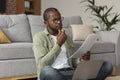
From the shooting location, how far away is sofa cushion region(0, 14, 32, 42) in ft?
11.4

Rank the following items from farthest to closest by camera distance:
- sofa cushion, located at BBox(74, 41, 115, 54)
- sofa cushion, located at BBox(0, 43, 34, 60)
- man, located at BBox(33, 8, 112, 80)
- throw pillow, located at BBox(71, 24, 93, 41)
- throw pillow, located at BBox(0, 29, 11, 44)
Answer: throw pillow, located at BBox(71, 24, 93, 41), sofa cushion, located at BBox(74, 41, 115, 54), throw pillow, located at BBox(0, 29, 11, 44), sofa cushion, located at BBox(0, 43, 34, 60), man, located at BBox(33, 8, 112, 80)

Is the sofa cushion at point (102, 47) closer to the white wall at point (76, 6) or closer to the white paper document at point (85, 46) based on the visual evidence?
the white paper document at point (85, 46)

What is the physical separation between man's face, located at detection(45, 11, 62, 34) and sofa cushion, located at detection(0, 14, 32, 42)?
152cm

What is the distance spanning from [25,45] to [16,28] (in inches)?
27.9

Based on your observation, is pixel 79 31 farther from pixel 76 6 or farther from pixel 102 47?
pixel 76 6

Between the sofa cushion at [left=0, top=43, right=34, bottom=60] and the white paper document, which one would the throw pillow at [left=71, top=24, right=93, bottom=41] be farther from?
the white paper document

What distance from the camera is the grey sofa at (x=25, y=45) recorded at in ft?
8.95

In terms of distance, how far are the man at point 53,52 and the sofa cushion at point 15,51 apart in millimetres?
765

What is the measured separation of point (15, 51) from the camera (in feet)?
9.11

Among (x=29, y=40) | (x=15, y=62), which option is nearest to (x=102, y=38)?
(x=29, y=40)

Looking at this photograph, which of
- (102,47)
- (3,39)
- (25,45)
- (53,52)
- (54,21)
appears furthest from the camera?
(102,47)

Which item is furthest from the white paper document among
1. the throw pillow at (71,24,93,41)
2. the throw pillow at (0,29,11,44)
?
the throw pillow at (71,24,93,41)

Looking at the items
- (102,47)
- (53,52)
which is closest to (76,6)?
(102,47)

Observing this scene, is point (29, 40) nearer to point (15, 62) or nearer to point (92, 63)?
point (15, 62)
